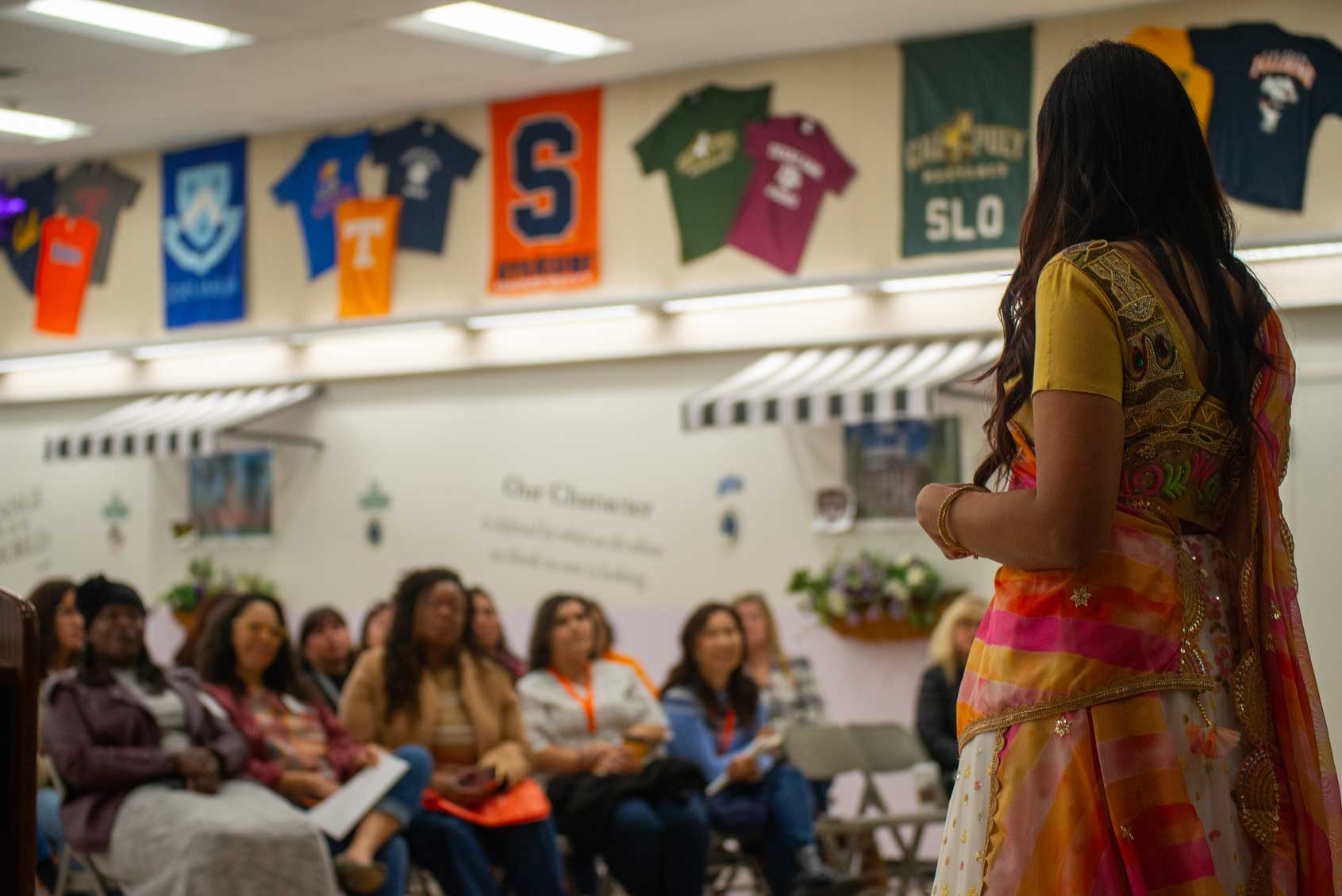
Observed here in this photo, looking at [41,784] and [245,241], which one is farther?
[245,241]

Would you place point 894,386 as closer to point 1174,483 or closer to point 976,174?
point 976,174

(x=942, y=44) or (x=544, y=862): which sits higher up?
(x=942, y=44)

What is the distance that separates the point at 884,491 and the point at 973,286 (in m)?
1.28

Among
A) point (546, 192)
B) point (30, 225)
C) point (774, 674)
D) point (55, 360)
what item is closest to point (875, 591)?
point (774, 674)

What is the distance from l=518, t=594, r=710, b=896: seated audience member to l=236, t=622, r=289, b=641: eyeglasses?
50.8 inches

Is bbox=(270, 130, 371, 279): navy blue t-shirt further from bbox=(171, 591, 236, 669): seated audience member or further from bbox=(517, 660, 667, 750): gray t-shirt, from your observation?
bbox=(517, 660, 667, 750): gray t-shirt

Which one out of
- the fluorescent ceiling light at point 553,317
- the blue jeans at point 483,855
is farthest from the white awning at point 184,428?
the blue jeans at point 483,855

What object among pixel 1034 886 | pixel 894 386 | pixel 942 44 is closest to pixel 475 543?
pixel 894 386

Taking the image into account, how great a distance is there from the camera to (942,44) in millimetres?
9453

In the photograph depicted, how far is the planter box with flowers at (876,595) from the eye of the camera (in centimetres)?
941

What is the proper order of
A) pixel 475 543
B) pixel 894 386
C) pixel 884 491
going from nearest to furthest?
pixel 894 386 < pixel 884 491 < pixel 475 543

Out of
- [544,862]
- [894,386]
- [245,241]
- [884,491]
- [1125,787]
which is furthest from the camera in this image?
[245,241]

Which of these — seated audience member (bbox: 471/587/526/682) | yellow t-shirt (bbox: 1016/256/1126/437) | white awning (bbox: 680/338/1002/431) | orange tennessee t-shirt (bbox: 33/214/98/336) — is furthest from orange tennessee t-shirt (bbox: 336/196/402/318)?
yellow t-shirt (bbox: 1016/256/1126/437)

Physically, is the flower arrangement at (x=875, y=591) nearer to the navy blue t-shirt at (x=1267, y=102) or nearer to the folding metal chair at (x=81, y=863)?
the navy blue t-shirt at (x=1267, y=102)
